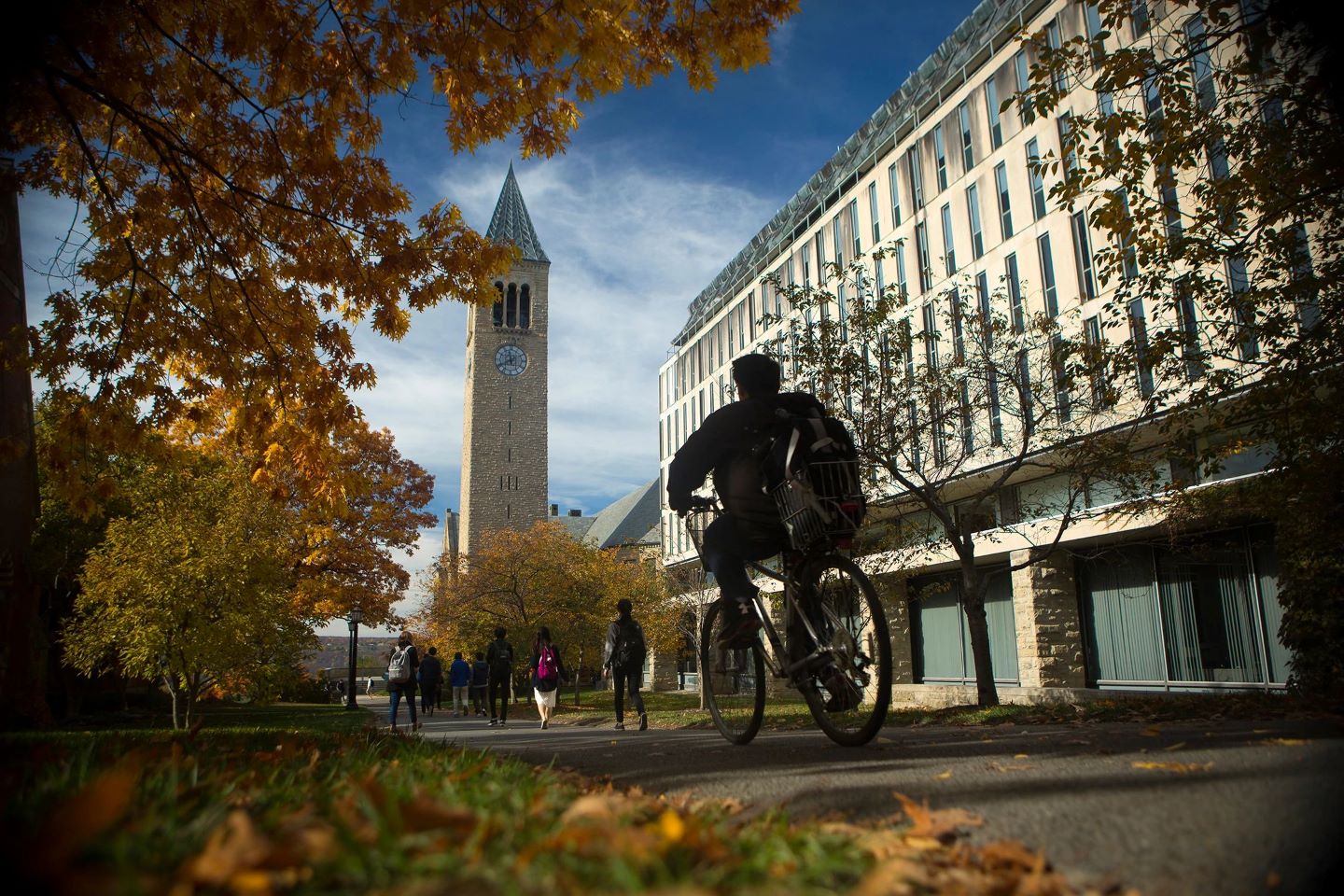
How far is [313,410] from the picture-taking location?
25.1 feet

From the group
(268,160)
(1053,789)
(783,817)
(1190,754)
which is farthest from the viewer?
(268,160)

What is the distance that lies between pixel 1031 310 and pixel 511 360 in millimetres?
51501

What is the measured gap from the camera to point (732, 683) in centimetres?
484

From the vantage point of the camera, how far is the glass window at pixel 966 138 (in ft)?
80.8

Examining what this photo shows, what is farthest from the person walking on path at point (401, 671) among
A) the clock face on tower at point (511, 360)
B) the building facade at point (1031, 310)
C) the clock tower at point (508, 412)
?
the clock face on tower at point (511, 360)

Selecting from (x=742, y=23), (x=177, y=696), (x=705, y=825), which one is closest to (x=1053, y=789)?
(x=705, y=825)

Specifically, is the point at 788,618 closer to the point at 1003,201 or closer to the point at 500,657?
the point at 500,657

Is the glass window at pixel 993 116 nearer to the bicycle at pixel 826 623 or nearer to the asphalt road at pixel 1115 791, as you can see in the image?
the asphalt road at pixel 1115 791

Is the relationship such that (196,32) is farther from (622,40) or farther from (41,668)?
(41,668)

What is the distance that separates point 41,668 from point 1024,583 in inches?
815

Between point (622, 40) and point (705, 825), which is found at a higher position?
point (622, 40)

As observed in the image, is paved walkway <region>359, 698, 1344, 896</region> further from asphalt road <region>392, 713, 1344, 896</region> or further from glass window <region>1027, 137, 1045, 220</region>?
glass window <region>1027, 137, 1045, 220</region>

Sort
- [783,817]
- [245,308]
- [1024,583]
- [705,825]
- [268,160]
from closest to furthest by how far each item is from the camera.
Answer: [705,825], [783,817], [268,160], [245,308], [1024,583]

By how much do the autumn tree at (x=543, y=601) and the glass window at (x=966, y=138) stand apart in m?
17.2
